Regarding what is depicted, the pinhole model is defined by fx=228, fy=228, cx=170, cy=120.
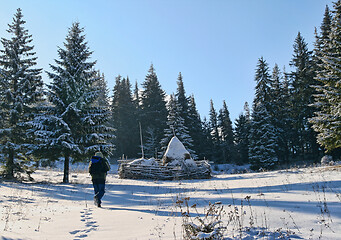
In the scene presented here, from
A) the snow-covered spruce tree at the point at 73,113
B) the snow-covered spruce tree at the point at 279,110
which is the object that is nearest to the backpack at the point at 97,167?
the snow-covered spruce tree at the point at 73,113

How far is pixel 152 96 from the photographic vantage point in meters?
46.5

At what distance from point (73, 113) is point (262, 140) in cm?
2507

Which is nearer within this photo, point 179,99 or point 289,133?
point 289,133

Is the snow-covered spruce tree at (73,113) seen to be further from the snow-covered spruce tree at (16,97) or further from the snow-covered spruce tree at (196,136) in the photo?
the snow-covered spruce tree at (196,136)

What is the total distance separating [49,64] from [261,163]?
2725 centimetres

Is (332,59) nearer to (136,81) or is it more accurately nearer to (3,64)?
(3,64)

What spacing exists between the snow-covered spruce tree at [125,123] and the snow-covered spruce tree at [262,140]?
857 inches

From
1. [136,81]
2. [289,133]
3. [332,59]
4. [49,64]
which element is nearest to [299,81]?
[289,133]

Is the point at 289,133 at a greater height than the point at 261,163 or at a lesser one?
greater

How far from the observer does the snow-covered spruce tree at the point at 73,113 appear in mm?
15016

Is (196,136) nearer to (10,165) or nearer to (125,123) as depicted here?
(125,123)

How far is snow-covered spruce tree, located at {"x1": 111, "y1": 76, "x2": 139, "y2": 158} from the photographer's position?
44719 mm

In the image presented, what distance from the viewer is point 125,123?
45.8m

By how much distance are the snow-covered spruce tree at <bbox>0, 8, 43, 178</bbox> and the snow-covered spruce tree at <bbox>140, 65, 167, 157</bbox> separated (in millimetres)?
25676
